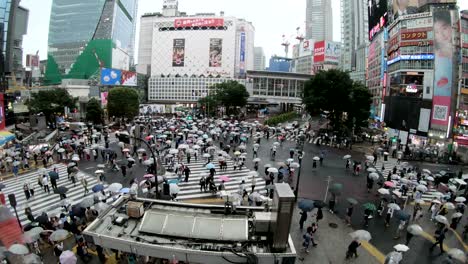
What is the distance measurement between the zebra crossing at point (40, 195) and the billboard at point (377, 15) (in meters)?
56.7

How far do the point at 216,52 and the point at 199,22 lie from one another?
1350cm

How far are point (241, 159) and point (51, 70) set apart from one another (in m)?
93.5

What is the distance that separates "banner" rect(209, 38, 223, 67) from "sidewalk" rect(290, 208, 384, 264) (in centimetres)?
9922

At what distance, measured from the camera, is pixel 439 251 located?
41.3 feet

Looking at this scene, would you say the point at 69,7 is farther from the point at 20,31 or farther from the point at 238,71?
the point at 238,71

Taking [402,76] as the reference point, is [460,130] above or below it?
below

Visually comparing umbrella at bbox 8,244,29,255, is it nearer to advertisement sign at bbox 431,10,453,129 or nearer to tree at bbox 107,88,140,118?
advertisement sign at bbox 431,10,453,129

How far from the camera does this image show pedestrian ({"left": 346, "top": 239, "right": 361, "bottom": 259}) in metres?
11.3

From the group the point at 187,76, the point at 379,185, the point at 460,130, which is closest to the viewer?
the point at 379,185

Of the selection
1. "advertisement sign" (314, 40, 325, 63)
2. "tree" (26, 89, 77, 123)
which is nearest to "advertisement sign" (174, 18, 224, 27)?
"advertisement sign" (314, 40, 325, 63)

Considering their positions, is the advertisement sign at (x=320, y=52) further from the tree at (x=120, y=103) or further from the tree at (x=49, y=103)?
the tree at (x=49, y=103)

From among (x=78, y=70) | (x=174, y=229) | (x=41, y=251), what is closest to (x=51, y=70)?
(x=78, y=70)

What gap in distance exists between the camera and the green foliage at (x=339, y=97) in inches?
1585

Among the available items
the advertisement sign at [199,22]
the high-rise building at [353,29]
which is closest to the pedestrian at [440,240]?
the advertisement sign at [199,22]
